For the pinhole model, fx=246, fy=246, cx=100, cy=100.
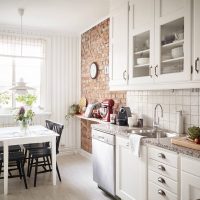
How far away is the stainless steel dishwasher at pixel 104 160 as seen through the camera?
2.98 metres

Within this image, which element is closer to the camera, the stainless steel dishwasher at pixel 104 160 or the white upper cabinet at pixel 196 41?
the white upper cabinet at pixel 196 41

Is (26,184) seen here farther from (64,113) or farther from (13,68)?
(13,68)

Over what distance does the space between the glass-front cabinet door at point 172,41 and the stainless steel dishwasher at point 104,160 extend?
1.00m

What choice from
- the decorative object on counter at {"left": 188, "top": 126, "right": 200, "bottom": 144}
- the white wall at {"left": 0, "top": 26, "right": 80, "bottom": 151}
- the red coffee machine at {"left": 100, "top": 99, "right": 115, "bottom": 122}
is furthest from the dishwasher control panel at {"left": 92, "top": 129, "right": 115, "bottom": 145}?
the white wall at {"left": 0, "top": 26, "right": 80, "bottom": 151}

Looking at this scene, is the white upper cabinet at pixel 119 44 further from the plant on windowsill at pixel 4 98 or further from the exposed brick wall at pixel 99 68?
the plant on windowsill at pixel 4 98

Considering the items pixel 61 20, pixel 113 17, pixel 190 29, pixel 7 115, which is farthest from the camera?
pixel 7 115

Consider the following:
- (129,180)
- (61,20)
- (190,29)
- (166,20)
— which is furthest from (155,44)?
(61,20)

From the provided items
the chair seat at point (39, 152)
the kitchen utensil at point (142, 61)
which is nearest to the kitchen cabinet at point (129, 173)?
the kitchen utensil at point (142, 61)

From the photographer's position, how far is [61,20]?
14.5 feet

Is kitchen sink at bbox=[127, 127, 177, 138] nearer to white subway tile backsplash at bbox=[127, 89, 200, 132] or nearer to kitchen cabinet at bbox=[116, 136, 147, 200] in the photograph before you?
white subway tile backsplash at bbox=[127, 89, 200, 132]

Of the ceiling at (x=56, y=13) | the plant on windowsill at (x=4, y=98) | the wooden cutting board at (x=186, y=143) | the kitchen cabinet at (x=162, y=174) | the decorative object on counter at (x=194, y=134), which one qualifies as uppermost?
the ceiling at (x=56, y=13)

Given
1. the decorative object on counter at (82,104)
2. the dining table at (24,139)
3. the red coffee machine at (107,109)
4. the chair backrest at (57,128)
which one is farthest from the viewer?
the decorative object on counter at (82,104)

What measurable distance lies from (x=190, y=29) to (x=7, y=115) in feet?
12.2

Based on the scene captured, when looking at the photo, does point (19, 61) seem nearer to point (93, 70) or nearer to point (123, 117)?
point (93, 70)
